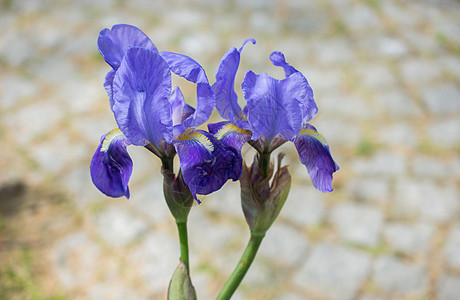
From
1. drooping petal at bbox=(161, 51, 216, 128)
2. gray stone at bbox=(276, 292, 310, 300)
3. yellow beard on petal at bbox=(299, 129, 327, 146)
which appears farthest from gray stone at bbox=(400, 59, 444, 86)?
drooping petal at bbox=(161, 51, 216, 128)

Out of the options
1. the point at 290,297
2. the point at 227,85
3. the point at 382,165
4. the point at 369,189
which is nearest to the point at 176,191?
the point at 227,85

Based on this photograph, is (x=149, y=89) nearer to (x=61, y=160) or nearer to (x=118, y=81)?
(x=118, y=81)

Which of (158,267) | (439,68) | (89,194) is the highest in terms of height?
(439,68)

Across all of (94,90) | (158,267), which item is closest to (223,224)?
(158,267)

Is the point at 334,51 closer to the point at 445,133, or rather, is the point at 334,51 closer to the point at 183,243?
the point at 445,133

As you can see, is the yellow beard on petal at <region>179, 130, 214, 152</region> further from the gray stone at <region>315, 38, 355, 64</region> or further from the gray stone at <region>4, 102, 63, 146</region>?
the gray stone at <region>315, 38, 355, 64</region>

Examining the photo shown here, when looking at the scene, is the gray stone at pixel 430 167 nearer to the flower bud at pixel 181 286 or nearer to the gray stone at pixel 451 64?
the gray stone at pixel 451 64
